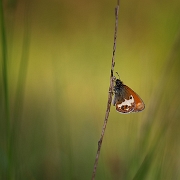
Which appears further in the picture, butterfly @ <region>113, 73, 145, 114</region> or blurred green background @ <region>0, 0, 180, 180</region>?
blurred green background @ <region>0, 0, 180, 180</region>

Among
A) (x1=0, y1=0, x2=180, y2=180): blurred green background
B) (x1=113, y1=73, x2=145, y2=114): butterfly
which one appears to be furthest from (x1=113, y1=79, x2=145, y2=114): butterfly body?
(x1=0, y1=0, x2=180, y2=180): blurred green background

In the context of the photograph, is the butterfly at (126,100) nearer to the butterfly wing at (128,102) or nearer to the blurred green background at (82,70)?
the butterfly wing at (128,102)

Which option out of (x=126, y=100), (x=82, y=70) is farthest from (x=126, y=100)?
(x=82, y=70)

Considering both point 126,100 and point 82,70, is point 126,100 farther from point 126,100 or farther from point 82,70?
point 82,70

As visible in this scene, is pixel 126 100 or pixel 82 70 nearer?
pixel 126 100

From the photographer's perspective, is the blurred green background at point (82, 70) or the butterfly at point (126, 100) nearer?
the butterfly at point (126, 100)

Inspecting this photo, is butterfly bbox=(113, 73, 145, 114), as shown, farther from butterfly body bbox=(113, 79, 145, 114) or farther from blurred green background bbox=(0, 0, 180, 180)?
blurred green background bbox=(0, 0, 180, 180)

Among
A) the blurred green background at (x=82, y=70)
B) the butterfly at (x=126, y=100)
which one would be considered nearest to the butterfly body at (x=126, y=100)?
the butterfly at (x=126, y=100)
